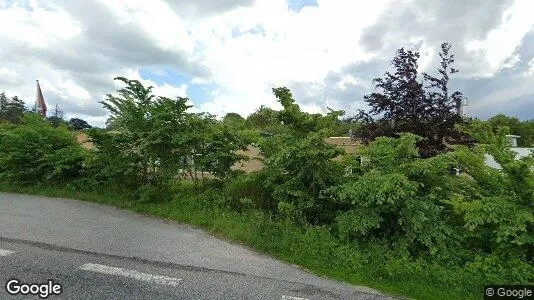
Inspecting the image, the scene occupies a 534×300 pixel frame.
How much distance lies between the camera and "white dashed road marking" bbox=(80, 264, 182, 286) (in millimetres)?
4621

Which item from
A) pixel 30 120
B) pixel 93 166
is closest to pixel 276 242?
pixel 93 166

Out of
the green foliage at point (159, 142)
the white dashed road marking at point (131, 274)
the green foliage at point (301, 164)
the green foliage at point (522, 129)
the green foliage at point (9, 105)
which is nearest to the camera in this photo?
the white dashed road marking at point (131, 274)

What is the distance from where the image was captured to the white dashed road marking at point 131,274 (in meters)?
4.62

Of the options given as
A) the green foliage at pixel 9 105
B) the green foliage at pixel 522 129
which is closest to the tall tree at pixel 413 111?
the green foliage at pixel 522 129

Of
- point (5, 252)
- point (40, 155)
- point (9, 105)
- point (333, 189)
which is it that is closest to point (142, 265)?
point (5, 252)

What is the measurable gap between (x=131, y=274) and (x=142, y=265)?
34cm

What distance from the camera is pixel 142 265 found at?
5.12 metres

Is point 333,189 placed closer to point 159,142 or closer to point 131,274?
point 131,274

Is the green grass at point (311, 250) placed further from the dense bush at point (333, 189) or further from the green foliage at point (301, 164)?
the green foliage at point (301, 164)

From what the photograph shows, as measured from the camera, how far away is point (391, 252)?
5594 mm

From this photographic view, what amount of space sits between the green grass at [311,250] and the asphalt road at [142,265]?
0.26m

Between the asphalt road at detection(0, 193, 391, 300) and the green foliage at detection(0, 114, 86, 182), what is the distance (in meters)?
4.10

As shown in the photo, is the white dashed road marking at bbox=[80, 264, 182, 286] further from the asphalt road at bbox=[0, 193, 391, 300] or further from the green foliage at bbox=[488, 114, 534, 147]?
the green foliage at bbox=[488, 114, 534, 147]

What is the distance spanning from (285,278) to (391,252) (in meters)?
1.76
